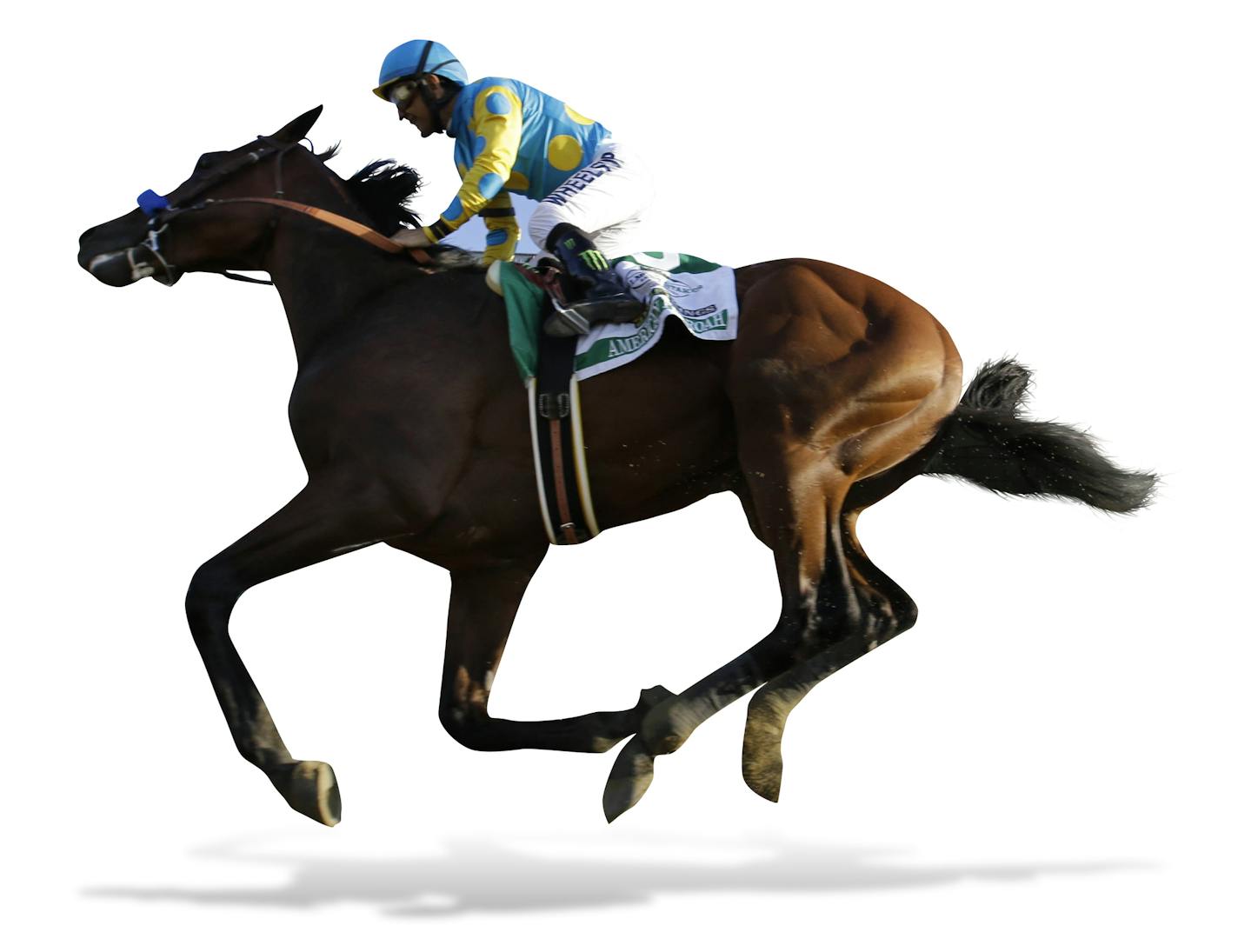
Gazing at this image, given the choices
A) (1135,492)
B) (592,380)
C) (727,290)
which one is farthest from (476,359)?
(1135,492)

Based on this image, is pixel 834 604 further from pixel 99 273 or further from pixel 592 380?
pixel 99 273

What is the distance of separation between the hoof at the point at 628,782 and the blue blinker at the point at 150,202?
295 cm

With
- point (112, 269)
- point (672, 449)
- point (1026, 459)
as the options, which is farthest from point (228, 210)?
point (1026, 459)

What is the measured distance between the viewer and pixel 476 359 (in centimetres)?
805

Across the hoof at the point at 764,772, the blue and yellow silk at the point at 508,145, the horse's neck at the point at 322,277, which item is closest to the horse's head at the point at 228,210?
the horse's neck at the point at 322,277

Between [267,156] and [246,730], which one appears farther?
[267,156]

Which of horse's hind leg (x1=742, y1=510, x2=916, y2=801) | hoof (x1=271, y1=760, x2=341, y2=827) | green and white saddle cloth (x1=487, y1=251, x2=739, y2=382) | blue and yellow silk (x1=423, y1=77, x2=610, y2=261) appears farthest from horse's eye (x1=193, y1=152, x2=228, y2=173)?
horse's hind leg (x1=742, y1=510, x2=916, y2=801)

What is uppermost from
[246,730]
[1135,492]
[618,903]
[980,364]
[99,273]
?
[99,273]

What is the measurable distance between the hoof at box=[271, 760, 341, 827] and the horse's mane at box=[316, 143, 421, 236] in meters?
2.26

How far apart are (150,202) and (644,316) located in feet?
7.23

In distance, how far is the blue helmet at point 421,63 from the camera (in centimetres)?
834

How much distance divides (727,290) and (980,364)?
1.16 m

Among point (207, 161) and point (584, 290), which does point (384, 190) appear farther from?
point (584, 290)

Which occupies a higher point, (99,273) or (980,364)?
(99,273)
